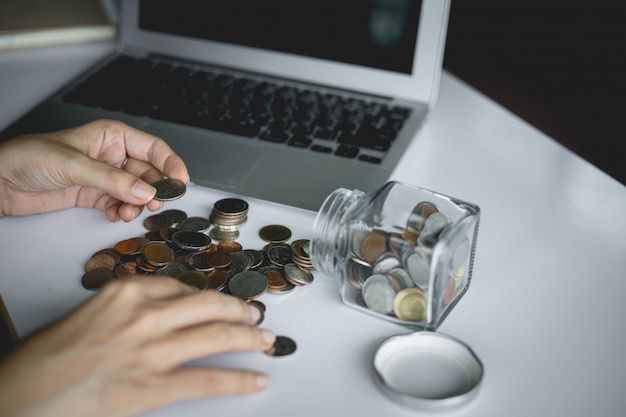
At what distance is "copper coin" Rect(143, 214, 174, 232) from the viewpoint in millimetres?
934

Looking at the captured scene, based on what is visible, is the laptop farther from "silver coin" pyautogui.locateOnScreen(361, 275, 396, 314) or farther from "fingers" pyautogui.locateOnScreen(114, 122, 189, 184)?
"silver coin" pyautogui.locateOnScreen(361, 275, 396, 314)

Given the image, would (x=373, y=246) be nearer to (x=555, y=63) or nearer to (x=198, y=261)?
(x=198, y=261)

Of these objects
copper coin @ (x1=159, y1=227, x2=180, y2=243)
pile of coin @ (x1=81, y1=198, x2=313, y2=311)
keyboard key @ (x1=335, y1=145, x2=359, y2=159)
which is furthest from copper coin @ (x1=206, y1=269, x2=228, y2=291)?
keyboard key @ (x1=335, y1=145, x2=359, y2=159)

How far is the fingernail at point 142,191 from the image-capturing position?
0.87m

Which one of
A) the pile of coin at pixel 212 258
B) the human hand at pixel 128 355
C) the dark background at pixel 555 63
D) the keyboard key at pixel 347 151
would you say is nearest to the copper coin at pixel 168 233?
the pile of coin at pixel 212 258

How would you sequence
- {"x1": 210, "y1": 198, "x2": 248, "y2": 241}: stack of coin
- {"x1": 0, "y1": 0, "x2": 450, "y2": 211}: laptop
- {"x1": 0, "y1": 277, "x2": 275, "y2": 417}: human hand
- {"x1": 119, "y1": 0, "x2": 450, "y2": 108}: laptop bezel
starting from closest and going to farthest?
1. {"x1": 0, "y1": 277, "x2": 275, "y2": 417}: human hand
2. {"x1": 210, "y1": 198, "x2": 248, "y2": 241}: stack of coin
3. {"x1": 0, "y1": 0, "x2": 450, "y2": 211}: laptop
4. {"x1": 119, "y1": 0, "x2": 450, "y2": 108}: laptop bezel

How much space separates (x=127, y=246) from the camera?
87cm

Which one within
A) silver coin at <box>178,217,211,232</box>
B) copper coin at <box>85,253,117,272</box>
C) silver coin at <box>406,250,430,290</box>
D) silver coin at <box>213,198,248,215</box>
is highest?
silver coin at <box>406,250,430,290</box>

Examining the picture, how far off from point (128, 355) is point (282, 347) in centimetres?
17

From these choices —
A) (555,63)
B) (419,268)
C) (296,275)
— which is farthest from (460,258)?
(555,63)

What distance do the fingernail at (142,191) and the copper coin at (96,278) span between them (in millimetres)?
108

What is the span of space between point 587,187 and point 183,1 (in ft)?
2.87

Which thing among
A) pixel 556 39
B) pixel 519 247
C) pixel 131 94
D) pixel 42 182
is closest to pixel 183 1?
pixel 131 94

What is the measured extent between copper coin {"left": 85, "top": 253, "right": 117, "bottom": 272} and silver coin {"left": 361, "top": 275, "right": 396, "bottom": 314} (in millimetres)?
328
